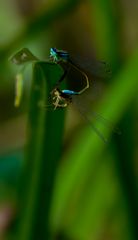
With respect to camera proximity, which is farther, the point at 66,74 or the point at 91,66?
the point at 91,66

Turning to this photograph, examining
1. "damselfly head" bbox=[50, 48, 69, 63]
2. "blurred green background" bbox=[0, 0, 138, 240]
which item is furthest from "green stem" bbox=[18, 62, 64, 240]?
"damselfly head" bbox=[50, 48, 69, 63]

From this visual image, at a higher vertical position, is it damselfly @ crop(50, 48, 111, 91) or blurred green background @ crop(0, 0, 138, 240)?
damselfly @ crop(50, 48, 111, 91)

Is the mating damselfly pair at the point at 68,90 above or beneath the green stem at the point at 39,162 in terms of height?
above

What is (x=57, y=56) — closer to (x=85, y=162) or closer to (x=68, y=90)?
(x=68, y=90)

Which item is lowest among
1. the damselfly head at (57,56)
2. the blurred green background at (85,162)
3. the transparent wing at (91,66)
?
the blurred green background at (85,162)

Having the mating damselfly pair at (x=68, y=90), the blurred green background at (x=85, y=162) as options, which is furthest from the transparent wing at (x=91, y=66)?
the blurred green background at (x=85, y=162)

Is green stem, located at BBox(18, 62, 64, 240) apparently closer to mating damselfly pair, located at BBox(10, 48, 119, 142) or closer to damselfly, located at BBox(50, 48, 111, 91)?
mating damselfly pair, located at BBox(10, 48, 119, 142)

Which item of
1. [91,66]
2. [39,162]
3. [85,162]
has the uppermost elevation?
[91,66]

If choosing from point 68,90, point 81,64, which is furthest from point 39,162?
point 81,64

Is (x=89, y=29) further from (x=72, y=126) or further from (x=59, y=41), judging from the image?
(x=72, y=126)

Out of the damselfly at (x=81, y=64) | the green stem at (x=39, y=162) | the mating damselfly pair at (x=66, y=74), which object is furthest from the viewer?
the damselfly at (x=81, y=64)

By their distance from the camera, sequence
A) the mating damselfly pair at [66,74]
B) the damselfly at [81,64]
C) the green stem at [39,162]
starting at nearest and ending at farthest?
the mating damselfly pair at [66,74]
the green stem at [39,162]
the damselfly at [81,64]

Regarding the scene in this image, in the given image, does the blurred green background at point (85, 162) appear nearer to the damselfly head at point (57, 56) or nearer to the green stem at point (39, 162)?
the green stem at point (39, 162)
